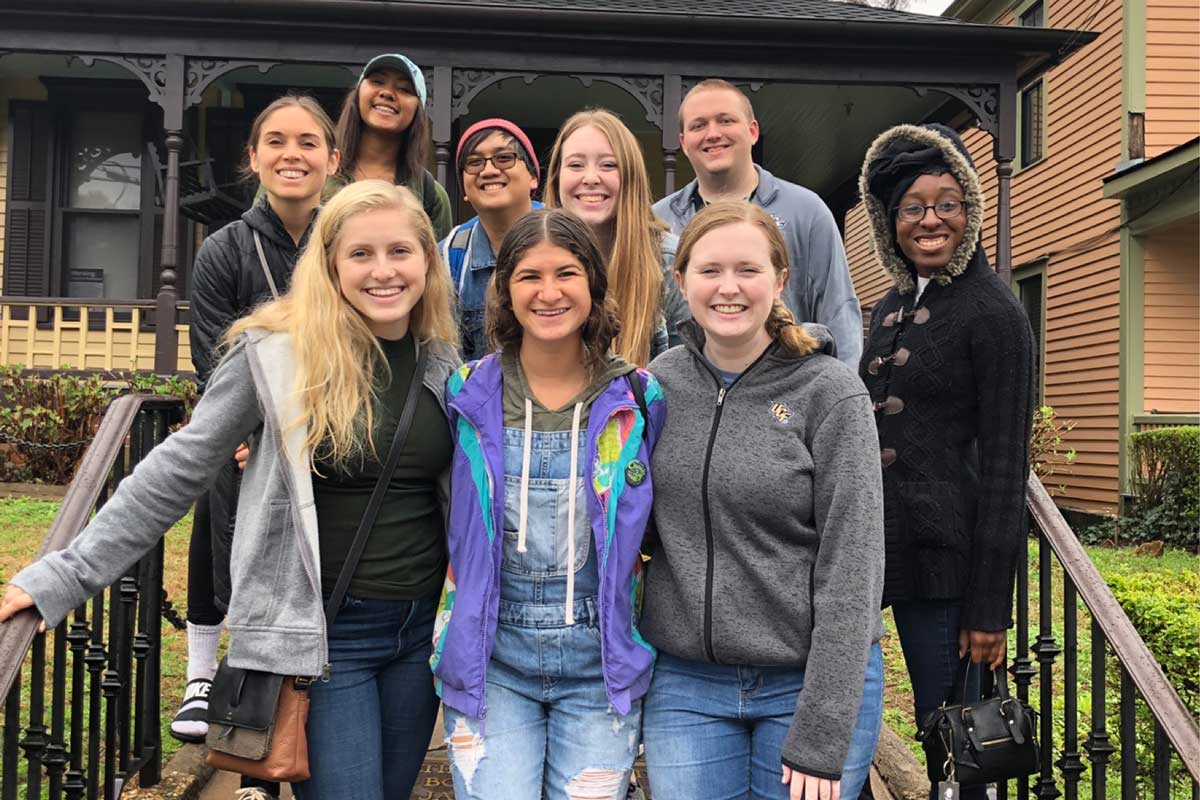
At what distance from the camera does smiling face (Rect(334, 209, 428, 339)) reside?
7.32 ft

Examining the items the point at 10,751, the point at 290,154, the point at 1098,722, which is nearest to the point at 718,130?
the point at 290,154

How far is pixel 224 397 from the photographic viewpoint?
2139 mm

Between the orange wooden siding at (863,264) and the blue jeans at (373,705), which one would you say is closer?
the blue jeans at (373,705)

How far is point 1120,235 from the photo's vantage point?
11672mm

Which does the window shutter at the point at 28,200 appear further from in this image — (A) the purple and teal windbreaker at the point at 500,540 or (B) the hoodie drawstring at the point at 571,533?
(B) the hoodie drawstring at the point at 571,533

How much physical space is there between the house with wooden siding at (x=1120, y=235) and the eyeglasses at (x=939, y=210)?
900cm

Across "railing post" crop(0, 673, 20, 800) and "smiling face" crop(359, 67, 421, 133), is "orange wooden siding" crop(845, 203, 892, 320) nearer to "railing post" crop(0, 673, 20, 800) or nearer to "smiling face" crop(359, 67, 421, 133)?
"smiling face" crop(359, 67, 421, 133)

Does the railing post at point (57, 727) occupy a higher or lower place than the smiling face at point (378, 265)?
lower

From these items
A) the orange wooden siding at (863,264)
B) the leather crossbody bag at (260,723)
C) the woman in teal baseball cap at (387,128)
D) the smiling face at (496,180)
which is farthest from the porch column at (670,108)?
the orange wooden siding at (863,264)

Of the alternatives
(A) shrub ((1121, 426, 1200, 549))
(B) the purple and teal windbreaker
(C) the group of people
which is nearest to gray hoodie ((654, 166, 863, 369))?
(C) the group of people

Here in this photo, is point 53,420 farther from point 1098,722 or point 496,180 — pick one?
point 1098,722

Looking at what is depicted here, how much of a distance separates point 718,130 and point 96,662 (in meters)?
2.63

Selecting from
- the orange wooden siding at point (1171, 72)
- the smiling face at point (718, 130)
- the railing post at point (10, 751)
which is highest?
the orange wooden siding at point (1171, 72)

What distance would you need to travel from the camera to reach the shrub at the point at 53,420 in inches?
344
